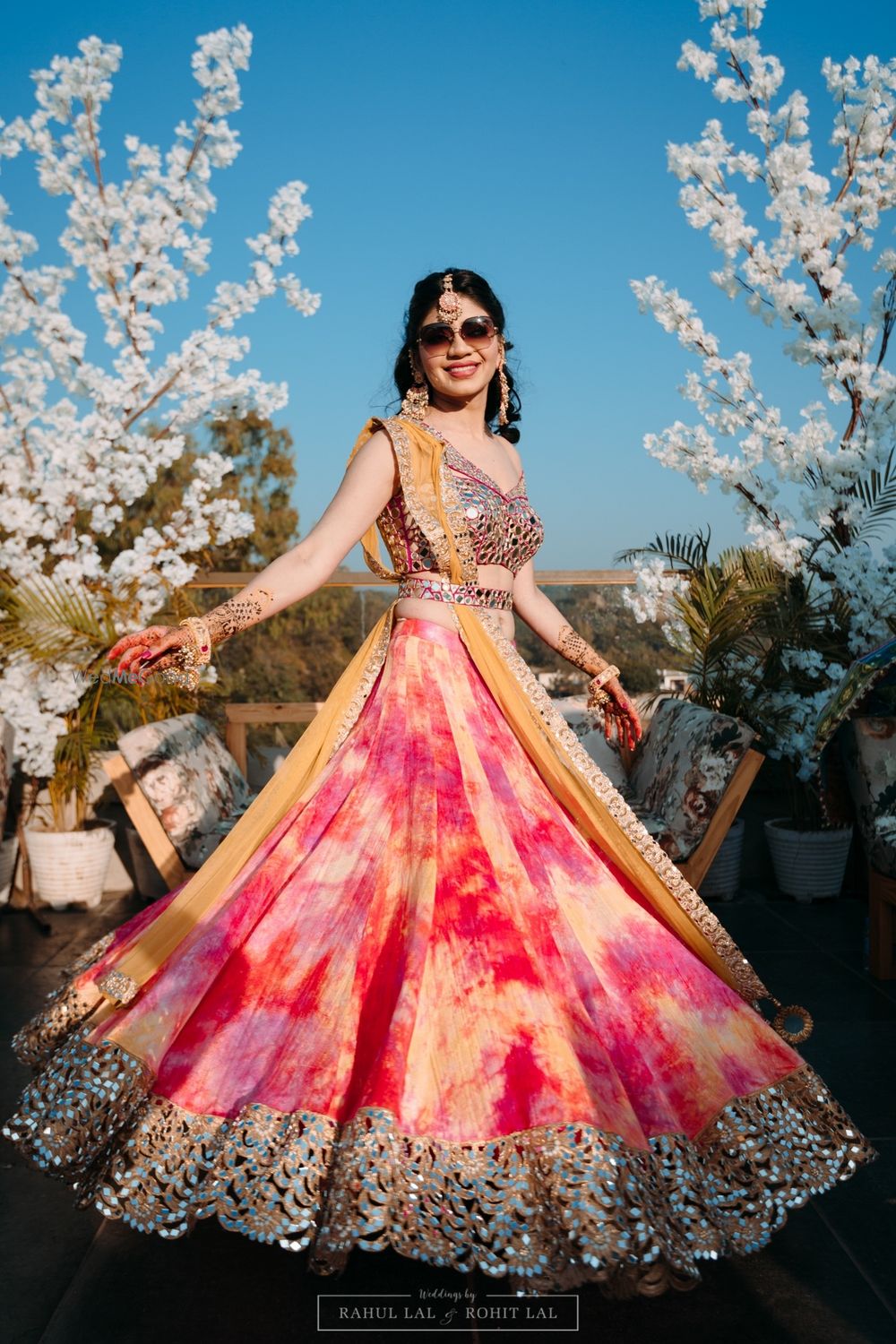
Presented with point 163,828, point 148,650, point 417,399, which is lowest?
point 163,828

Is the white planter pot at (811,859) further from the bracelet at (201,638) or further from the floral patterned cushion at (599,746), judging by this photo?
the bracelet at (201,638)

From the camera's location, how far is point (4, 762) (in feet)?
15.0

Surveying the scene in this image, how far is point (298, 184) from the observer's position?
5.11 m

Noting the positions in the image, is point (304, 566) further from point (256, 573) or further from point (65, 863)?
point (256, 573)

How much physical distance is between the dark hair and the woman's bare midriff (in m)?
0.50

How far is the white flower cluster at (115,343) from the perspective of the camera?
15.6ft

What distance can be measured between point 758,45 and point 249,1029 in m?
5.15

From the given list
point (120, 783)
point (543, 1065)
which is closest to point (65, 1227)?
point (543, 1065)

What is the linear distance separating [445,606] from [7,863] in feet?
10.0

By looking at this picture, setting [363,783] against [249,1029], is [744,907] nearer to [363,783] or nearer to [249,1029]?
[363,783]

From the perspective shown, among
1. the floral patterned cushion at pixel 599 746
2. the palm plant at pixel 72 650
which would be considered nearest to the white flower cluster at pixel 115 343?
the palm plant at pixel 72 650

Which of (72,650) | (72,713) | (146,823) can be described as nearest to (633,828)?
(146,823)

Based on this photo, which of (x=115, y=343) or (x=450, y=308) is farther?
(x=115, y=343)

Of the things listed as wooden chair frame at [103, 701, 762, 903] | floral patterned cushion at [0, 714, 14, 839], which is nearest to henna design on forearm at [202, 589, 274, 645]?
wooden chair frame at [103, 701, 762, 903]
